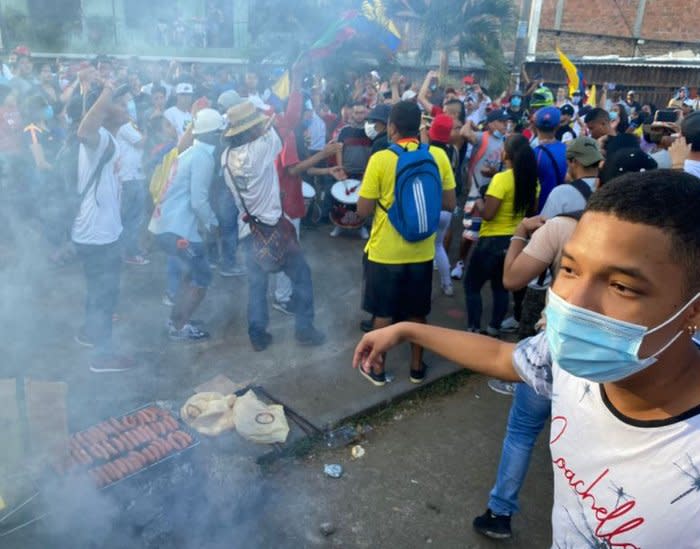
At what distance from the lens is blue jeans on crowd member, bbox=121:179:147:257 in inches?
245

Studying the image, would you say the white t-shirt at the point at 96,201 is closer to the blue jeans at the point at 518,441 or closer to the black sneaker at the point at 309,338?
the black sneaker at the point at 309,338

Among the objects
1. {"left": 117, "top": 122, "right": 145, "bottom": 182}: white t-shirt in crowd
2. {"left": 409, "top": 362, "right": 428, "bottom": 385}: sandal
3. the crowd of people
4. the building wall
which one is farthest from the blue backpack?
the building wall

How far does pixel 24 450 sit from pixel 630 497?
9.15 feet

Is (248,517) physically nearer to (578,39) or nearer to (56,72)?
(56,72)

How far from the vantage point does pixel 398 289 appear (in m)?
4.29

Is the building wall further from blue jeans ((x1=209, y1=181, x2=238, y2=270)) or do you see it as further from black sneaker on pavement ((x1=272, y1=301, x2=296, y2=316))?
black sneaker on pavement ((x1=272, y1=301, x2=296, y2=316))

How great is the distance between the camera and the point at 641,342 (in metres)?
1.24

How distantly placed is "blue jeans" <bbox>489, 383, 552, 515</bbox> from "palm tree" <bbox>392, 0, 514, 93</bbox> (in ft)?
26.2

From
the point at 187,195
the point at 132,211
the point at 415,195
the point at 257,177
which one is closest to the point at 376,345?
the point at 415,195

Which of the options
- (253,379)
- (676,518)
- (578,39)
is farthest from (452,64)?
(676,518)

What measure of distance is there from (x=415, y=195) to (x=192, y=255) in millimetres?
2069

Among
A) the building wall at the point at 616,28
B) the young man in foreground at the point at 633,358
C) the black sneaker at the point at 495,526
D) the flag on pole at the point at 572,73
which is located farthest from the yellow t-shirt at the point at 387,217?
the building wall at the point at 616,28

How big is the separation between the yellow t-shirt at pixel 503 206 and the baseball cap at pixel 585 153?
643mm

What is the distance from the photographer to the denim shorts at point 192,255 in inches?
190
